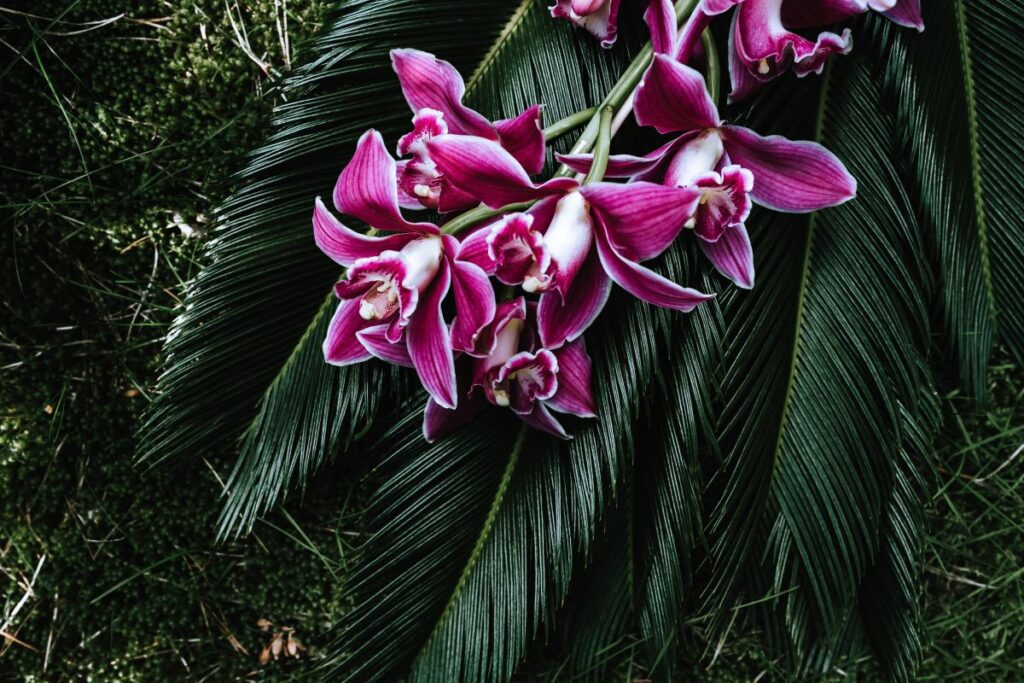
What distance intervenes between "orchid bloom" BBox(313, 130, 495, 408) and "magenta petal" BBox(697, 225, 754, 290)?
0.29m

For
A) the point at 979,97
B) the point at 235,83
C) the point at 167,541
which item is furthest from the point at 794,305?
the point at 167,541

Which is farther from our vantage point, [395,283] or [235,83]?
[235,83]

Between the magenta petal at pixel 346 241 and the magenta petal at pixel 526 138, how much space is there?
157mm

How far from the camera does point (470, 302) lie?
92 cm

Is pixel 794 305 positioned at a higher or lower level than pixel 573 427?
higher

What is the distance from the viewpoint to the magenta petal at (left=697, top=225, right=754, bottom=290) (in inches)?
38.1

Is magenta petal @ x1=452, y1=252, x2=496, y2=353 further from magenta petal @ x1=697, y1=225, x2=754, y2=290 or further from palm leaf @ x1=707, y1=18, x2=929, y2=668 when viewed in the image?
palm leaf @ x1=707, y1=18, x2=929, y2=668

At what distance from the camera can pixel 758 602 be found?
4.45ft

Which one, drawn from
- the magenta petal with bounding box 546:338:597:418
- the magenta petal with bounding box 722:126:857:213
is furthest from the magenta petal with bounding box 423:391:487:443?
the magenta petal with bounding box 722:126:857:213

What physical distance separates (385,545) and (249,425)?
268 millimetres

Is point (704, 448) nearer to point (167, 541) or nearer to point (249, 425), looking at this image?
point (249, 425)

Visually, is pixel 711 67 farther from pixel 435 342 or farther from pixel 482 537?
pixel 482 537

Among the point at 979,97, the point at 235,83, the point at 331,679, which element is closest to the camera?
the point at 979,97

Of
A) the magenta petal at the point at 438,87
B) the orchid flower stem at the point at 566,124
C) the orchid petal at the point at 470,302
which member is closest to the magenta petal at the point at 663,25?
the orchid flower stem at the point at 566,124
